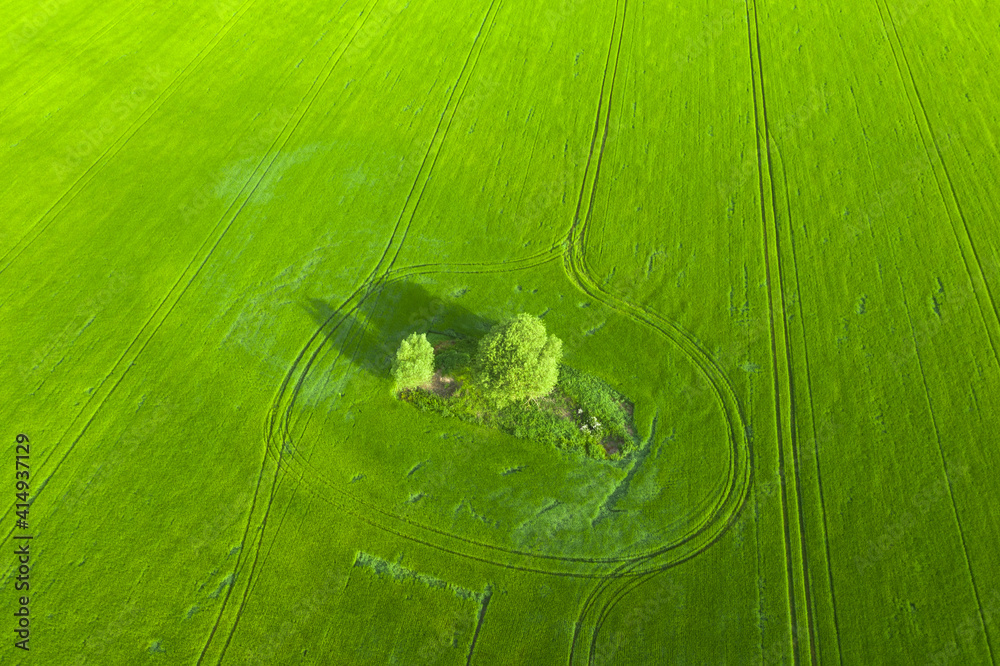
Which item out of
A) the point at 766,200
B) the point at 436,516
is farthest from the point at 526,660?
the point at 766,200

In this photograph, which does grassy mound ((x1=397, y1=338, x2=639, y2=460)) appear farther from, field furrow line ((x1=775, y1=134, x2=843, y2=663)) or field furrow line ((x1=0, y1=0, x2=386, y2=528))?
field furrow line ((x1=0, y1=0, x2=386, y2=528))

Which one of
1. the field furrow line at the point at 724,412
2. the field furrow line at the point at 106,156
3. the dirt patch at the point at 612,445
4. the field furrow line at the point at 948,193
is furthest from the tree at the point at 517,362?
the field furrow line at the point at 106,156

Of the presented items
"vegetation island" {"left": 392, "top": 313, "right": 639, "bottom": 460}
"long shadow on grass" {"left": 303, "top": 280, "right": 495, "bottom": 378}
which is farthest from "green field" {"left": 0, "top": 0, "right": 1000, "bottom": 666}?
"vegetation island" {"left": 392, "top": 313, "right": 639, "bottom": 460}

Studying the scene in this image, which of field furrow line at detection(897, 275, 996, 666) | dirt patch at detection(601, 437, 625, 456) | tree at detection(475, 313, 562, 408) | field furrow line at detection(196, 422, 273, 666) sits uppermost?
field furrow line at detection(897, 275, 996, 666)

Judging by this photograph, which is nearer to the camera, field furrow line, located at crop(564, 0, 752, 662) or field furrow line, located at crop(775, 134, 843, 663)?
field furrow line, located at crop(775, 134, 843, 663)

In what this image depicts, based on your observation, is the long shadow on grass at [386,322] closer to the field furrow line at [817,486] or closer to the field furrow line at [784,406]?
the field furrow line at [784,406]
